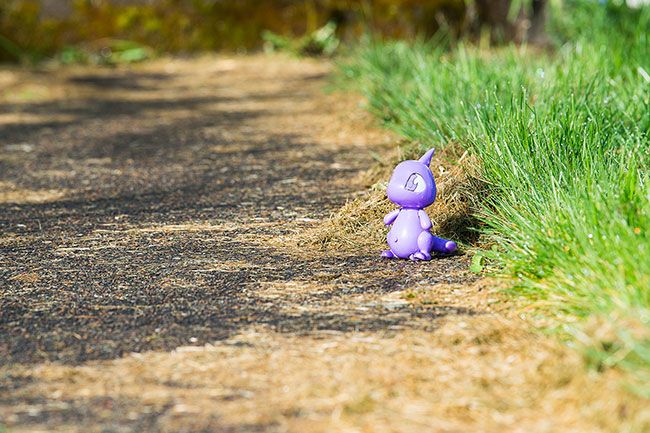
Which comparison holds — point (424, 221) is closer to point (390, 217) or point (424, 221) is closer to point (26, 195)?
point (390, 217)

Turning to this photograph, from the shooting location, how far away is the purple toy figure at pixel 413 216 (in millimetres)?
3301

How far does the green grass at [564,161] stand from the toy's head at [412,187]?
24 centimetres

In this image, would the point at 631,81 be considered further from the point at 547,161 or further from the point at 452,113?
the point at 547,161

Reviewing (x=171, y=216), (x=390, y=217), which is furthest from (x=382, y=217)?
(x=171, y=216)

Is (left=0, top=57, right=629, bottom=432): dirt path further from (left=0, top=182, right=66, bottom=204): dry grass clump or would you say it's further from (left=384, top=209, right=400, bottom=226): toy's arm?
(left=384, top=209, right=400, bottom=226): toy's arm

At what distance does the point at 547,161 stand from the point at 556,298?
828 mm

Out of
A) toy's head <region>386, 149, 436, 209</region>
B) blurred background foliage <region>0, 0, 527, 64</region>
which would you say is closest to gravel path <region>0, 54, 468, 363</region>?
toy's head <region>386, 149, 436, 209</region>

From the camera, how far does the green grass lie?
2.54 m

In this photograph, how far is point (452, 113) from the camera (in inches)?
181

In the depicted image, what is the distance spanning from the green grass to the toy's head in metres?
0.24

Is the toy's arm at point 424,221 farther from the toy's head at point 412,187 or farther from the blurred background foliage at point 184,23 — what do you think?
the blurred background foliage at point 184,23

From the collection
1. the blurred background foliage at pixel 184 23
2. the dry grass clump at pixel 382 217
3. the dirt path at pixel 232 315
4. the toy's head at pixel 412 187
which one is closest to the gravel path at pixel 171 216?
the dirt path at pixel 232 315

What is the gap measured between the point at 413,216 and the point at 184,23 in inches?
224

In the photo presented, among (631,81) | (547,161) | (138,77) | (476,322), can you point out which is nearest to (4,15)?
(138,77)
